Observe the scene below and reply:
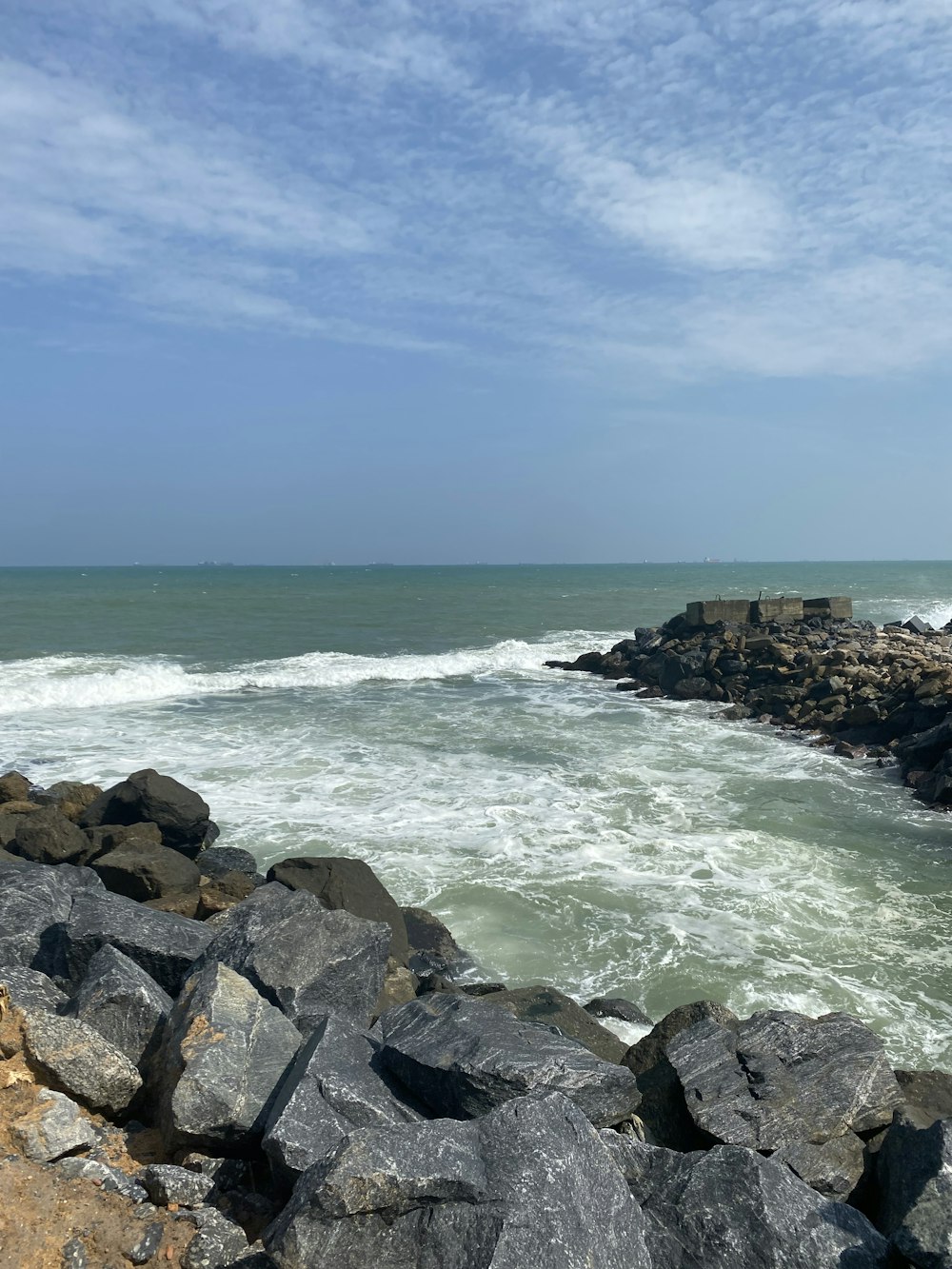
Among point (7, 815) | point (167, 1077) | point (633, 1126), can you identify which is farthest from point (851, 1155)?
point (7, 815)

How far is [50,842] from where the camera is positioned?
9414 mm

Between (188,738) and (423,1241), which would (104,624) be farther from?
(423,1241)

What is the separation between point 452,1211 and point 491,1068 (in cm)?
99

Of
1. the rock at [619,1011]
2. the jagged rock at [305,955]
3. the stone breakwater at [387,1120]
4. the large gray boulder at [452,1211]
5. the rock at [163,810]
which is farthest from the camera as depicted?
the rock at [163,810]

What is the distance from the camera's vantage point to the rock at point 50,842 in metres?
9.33

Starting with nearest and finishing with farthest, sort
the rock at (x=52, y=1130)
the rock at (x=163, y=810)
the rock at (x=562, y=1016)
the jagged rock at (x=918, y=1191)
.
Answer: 1. the jagged rock at (x=918, y=1191)
2. the rock at (x=52, y=1130)
3. the rock at (x=562, y=1016)
4. the rock at (x=163, y=810)

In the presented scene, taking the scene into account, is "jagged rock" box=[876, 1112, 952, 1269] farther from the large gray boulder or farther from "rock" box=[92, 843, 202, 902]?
"rock" box=[92, 843, 202, 902]

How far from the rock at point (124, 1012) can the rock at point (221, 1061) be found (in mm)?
163

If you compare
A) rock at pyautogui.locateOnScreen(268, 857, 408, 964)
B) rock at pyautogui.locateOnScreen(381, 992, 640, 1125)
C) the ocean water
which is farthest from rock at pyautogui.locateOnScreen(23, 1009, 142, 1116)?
the ocean water

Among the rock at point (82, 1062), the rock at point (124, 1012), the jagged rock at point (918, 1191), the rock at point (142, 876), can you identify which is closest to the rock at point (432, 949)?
the rock at point (142, 876)

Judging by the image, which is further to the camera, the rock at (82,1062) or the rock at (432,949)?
the rock at (432,949)

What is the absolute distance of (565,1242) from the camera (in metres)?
3.07

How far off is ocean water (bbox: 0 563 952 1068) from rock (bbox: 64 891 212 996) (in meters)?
3.22

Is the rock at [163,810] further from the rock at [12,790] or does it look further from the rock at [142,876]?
the rock at [142,876]
